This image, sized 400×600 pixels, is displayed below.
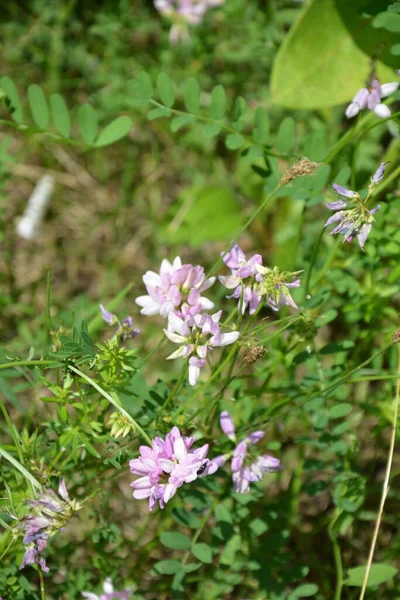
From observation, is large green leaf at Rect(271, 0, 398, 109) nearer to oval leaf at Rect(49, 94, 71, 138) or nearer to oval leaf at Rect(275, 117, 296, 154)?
oval leaf at Rect(275, 117, 296, 154)

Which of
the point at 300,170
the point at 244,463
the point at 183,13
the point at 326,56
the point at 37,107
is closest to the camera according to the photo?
the point at 300,170

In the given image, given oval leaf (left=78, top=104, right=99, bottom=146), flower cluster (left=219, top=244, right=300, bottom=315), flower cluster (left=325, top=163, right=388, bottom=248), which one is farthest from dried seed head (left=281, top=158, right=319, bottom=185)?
oval leaf (left=78, top=104, right=99, bottom=146)

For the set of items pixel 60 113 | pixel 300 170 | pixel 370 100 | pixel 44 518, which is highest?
pixel 300 170

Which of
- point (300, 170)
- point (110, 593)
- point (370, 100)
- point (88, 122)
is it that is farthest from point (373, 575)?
point (88, 122)

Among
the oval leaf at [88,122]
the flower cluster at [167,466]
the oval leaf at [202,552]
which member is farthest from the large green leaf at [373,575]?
the oval leaf at [88,122]

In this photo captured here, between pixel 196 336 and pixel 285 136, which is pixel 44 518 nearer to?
pixel 196 336

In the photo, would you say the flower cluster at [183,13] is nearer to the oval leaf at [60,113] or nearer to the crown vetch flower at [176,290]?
the oval leaf at [60,113]

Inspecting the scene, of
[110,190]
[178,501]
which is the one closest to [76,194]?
[110,190]

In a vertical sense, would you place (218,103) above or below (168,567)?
above
